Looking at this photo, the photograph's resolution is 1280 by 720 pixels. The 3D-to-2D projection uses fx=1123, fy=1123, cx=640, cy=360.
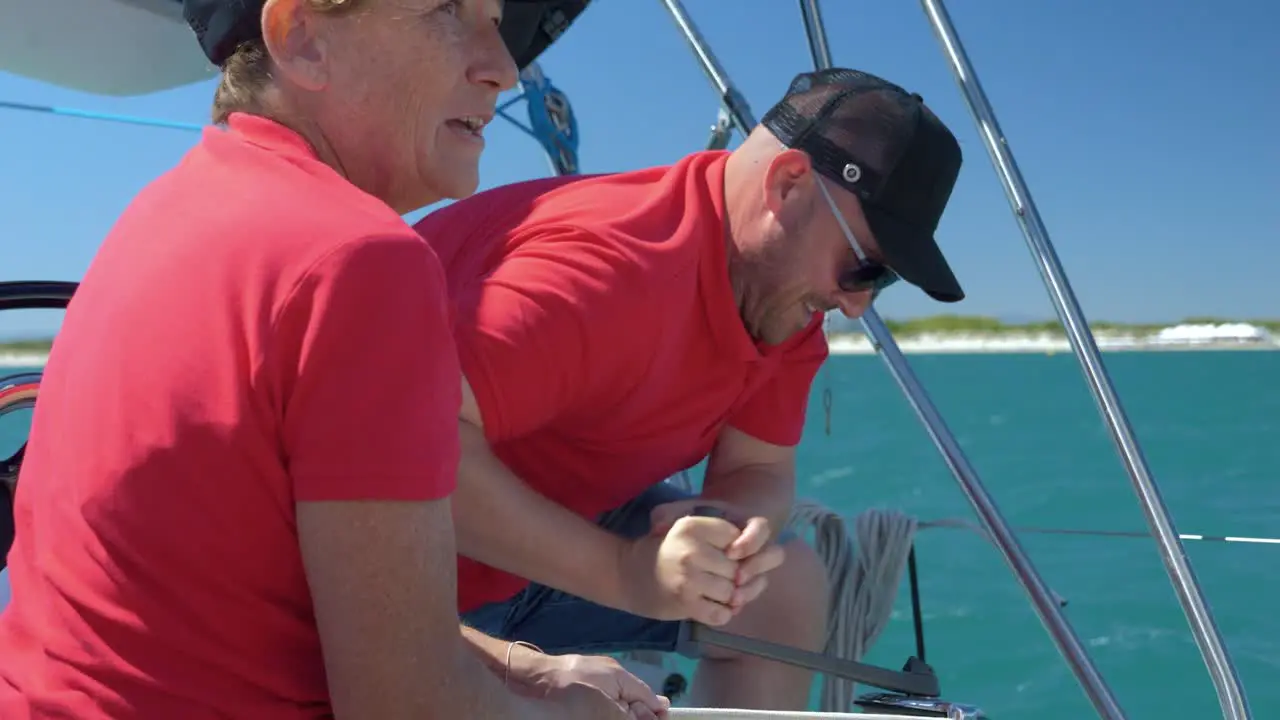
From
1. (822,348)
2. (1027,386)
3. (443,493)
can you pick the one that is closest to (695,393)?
(822,348)

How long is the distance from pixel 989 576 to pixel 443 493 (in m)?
9.78

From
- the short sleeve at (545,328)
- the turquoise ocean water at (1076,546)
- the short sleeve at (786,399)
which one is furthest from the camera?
the turquoise ocean water at (1076,546)

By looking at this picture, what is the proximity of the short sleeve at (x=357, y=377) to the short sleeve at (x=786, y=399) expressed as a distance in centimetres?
89

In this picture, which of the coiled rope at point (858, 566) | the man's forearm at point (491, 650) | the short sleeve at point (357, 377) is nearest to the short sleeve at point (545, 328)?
the man's forearm at point (491, 650)

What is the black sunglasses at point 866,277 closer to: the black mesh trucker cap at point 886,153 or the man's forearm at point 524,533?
the black mesh trucker cap at point 886,153

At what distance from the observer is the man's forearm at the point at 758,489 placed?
134 centimetres

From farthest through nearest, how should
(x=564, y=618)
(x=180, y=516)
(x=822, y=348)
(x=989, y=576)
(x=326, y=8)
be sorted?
(x=989, y=576) → (x=822, y=348) → (x=564, y=618) → (x=326, y=8) → (x=180, y=516)

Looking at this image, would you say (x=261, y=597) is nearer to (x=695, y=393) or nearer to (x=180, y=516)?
(x=180, y=516)

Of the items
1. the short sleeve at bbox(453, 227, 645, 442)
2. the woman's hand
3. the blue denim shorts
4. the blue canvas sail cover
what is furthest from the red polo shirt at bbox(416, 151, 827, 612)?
the blue canvas sail cover

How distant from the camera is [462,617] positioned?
1.31m

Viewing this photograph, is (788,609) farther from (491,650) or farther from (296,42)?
(296,42)

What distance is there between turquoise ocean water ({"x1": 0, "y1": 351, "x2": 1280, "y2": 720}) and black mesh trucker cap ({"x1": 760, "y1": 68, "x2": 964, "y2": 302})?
494 millimetres

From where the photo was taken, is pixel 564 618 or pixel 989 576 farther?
pixel 989 576

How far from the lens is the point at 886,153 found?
127 cm
